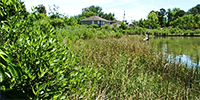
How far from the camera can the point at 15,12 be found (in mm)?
2316

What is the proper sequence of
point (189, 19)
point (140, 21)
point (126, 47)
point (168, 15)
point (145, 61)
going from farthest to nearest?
point (168, 15), point (189, 19), point (140, 21), point (126, 47), point (145, 61)

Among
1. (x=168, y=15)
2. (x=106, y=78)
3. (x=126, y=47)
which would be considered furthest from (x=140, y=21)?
(x=106, y=78)

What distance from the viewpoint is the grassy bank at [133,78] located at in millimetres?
2483

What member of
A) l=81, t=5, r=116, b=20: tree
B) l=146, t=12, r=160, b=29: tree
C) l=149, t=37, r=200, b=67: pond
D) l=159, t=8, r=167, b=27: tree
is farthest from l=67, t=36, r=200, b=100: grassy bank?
l=81, t=5, r=116, b=20: tree

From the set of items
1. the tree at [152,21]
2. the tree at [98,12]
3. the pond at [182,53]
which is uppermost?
the tree at [98,12]

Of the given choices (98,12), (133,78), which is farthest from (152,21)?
(133,78)

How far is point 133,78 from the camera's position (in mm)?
3535

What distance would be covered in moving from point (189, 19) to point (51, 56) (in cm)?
5657

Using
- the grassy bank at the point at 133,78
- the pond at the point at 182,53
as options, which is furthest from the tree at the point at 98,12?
the grassy bank at the point at 133,78

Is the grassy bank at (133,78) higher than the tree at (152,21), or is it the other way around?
the tree at (152,21)

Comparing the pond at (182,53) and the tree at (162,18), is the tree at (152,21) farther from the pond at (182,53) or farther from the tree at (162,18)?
the pond at (182,53)

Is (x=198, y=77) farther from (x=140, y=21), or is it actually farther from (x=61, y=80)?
(x=140, y=21)

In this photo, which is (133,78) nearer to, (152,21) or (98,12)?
(152,21)

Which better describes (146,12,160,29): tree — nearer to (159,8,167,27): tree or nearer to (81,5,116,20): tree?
(159,8,167,27): tree
